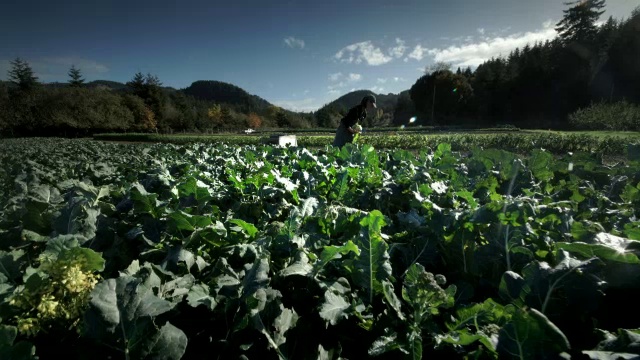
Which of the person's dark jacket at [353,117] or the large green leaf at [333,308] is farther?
the person's dark jacket at [353,117]

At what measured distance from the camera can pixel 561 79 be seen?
219 feet

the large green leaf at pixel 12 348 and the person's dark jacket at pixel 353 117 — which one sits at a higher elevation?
the person's dark jacket at pixel 353 117

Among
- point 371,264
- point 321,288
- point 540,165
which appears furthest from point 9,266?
point 540,165

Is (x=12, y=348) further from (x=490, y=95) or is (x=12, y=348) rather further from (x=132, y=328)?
(x=490, y=95)

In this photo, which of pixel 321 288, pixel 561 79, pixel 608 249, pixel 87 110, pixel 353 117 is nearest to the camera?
pixel 608 249

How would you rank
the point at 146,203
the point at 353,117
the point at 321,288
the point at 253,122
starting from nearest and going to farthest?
the point at 321,288 < the point at 146,203 < the point at 353,117 < the point at 253,122

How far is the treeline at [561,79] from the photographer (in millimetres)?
59656

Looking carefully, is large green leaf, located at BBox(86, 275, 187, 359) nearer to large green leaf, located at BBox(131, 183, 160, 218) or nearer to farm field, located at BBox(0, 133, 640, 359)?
farm field, located at BBox(0, 133, 640, 359)

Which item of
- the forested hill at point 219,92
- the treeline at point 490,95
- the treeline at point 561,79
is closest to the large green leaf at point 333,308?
the treeline at point 490,95

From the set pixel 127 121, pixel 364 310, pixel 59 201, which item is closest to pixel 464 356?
pixel 364 310

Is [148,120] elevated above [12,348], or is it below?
above

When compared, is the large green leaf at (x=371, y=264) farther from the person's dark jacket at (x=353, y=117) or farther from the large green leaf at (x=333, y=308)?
the person's dark jacket at (x=353, y=117)

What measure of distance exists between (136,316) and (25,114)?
66602 millimetres

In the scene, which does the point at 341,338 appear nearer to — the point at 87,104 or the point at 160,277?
the point at 160,277
